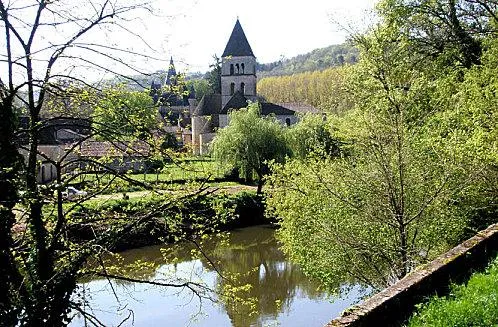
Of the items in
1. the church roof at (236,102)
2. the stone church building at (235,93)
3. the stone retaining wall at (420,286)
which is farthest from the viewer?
the stone church building at (235,93)

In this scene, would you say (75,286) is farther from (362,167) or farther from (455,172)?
(455,172)

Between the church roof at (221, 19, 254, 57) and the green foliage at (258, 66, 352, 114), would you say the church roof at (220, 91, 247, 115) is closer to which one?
the church roof at (221, 19, 254, 57)

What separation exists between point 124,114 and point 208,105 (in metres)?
50.9

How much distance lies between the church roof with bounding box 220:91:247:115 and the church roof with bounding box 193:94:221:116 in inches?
149

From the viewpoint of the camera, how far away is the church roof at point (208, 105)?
5535 cm

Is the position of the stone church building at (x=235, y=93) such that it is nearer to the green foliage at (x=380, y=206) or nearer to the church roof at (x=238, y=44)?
the church roof at (x=238, y=44)

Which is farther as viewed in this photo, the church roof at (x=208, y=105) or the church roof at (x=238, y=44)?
the church roof at (x=208, y=105)

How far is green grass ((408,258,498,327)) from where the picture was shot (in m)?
5.30

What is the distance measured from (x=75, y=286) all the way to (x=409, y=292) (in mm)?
3885

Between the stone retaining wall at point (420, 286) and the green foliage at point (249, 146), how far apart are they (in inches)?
877

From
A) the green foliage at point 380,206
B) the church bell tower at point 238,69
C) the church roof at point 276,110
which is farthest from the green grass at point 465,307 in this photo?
the church bell tower at point 238,69

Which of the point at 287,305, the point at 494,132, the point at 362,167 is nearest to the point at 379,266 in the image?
the point at 362,167

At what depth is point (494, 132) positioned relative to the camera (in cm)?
1231

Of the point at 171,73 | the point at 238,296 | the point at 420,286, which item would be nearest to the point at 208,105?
the point at 238,296
